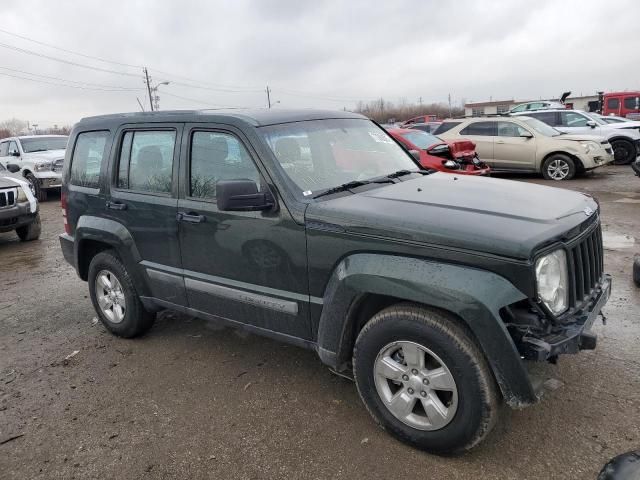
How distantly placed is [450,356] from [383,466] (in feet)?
2.35

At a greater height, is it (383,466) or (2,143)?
(2,143)

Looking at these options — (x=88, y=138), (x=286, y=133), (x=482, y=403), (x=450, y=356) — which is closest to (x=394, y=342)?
(x=450, y=356)

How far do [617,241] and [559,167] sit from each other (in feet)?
20.7

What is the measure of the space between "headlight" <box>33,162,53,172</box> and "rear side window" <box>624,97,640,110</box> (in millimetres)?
22118

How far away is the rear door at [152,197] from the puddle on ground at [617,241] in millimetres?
5374

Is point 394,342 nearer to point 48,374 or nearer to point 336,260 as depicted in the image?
point 336,260

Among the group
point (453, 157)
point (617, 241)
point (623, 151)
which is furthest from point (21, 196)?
point (623, 151)

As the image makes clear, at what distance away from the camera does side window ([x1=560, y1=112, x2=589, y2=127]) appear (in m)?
15.3

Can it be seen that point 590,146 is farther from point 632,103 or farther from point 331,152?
point 632,103

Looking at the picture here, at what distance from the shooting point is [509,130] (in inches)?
510

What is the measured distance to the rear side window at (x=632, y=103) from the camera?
21.3m

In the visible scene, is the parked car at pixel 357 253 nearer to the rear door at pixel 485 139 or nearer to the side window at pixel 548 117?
the rear door at pixel 485 139

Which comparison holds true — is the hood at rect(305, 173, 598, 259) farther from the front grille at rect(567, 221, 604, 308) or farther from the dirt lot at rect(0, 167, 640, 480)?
the dirt lot at rect(0, 167, 640, 480)

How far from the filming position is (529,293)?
2.37m
